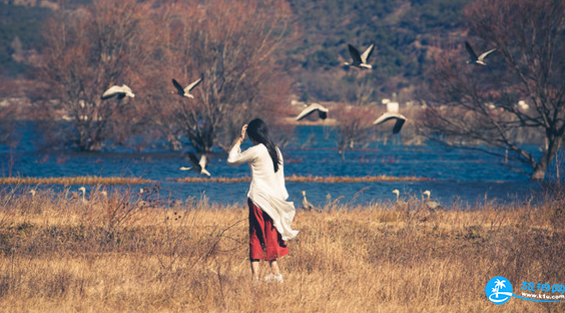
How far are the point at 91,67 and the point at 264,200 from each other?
125 feet

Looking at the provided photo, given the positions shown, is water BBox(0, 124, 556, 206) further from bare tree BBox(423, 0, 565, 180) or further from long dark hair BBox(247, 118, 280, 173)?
long dark hair BBox(247, 118, 280, 173)

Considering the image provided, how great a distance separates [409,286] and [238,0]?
38647 millimetres

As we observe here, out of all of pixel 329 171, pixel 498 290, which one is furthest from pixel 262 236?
pixel 329 171

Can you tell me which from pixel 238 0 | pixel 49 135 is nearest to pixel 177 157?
pixel 49 135

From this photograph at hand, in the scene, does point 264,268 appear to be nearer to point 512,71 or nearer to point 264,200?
point 264,200

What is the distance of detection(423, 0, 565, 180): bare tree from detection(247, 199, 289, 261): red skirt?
20798mm

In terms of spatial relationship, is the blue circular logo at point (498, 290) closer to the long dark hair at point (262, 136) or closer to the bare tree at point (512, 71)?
the long dark hair at point (262, 136)

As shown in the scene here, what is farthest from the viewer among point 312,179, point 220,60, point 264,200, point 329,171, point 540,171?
point 220,60

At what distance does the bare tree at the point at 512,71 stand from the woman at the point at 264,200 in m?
20.6

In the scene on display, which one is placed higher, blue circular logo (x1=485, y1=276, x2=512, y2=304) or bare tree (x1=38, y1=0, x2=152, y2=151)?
blue circular logo (x1=485, y1=276, x2=512, y2=304)

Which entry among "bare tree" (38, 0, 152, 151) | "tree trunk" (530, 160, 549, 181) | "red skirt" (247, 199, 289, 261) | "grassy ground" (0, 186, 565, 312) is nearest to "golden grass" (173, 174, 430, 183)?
"tree trunk" (530, 160, 549, 181)

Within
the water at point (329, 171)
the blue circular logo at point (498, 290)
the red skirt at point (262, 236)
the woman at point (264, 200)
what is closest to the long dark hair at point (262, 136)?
the woman at point (264, 200)

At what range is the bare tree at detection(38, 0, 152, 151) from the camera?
4041cm

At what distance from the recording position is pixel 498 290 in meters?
7.51
